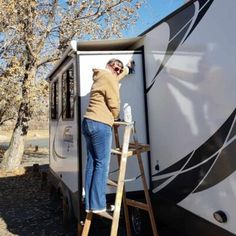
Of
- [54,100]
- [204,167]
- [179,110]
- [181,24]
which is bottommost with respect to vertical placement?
[204,167]

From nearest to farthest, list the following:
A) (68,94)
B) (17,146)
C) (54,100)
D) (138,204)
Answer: (138,204)
(68,94)
(54,100)
(17,146)

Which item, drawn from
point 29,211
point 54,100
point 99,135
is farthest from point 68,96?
point 29,211

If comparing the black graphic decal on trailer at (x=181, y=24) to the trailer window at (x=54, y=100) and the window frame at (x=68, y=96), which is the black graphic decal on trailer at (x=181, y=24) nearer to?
the window frame at (x=68, y=96)

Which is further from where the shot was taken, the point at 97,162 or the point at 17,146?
the point at 17,146

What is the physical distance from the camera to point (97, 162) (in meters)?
4.50

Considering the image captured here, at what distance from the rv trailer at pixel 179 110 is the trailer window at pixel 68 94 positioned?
0.02m

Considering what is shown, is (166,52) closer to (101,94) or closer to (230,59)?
(101,94)

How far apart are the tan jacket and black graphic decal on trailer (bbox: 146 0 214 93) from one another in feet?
2.71

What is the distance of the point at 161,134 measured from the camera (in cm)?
525

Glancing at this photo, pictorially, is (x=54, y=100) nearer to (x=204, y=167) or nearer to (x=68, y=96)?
(x=68, y=96)

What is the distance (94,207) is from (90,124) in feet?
3.11

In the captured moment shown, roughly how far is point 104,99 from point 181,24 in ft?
4.14

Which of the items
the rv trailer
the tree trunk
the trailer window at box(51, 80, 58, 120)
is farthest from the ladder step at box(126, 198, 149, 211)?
the tree trunk

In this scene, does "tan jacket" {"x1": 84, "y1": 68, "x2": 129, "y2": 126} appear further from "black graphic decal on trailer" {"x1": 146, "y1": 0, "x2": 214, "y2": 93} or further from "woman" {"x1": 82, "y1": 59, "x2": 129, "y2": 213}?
"black graphic decal on trailer" {"x1": 146, "y1": 0, "x2": 214, "y2": 93}
